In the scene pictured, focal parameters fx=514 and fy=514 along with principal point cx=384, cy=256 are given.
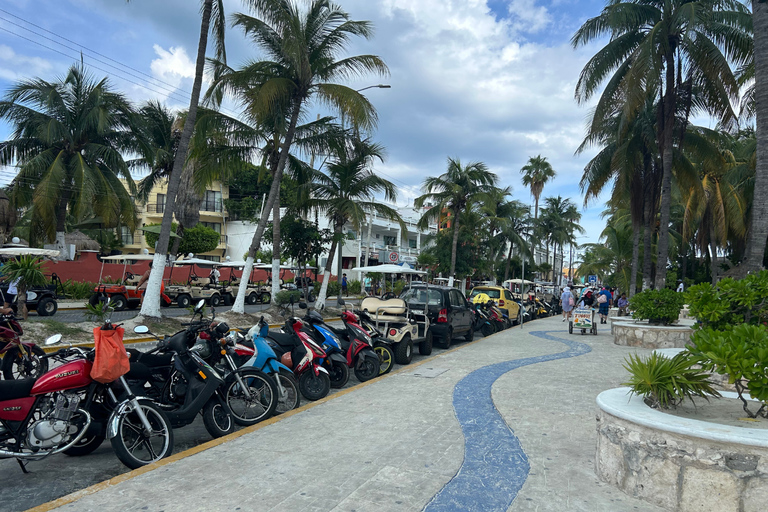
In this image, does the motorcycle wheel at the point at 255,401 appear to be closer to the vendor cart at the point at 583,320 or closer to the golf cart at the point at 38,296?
the golf cart at the point at 38,296

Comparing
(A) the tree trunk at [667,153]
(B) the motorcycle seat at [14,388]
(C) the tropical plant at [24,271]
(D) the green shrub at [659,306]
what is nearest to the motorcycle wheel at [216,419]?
(B) the motorcycle seat at [14,388]

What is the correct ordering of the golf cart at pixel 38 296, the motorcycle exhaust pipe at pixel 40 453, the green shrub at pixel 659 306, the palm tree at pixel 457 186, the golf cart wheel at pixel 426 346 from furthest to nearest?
the palm tree at pixel 457 186
the golf cart at pixel 38 296
the green shrub at pixel 659 306
the golf cart wheel at pixel 426 346
the motorcycle exhaust pipe at pixel 40 453

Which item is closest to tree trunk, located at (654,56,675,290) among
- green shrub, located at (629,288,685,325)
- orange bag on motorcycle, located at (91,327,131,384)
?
green shrub, located at (629,288,685,325)

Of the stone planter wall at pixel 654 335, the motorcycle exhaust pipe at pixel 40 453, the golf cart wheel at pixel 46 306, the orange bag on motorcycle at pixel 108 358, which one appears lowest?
the golf cart wheel at pixel 46 306

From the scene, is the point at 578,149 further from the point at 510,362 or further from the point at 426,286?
the point at 510,362

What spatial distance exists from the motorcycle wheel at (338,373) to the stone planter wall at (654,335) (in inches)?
357

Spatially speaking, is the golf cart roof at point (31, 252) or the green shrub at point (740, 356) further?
the golf cart roof at point (31, 252)

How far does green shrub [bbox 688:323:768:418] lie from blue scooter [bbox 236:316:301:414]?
14.6 ft

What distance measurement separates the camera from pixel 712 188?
24.7 m

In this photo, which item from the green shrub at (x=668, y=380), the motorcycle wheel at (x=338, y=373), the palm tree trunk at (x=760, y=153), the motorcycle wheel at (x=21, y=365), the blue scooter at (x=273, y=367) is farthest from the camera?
the palm tree trunk at (x=760, y=153)

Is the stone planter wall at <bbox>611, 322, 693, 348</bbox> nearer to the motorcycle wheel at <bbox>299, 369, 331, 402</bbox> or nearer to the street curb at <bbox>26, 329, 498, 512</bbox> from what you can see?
the motorcycle wheel at <bbox>299, 369, 331, 402</bbox>

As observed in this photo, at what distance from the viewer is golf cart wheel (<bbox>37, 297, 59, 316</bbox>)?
15.8 meters

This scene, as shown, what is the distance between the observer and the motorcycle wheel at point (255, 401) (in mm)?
5711

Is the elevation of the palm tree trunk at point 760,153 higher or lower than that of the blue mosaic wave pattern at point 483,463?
higher
